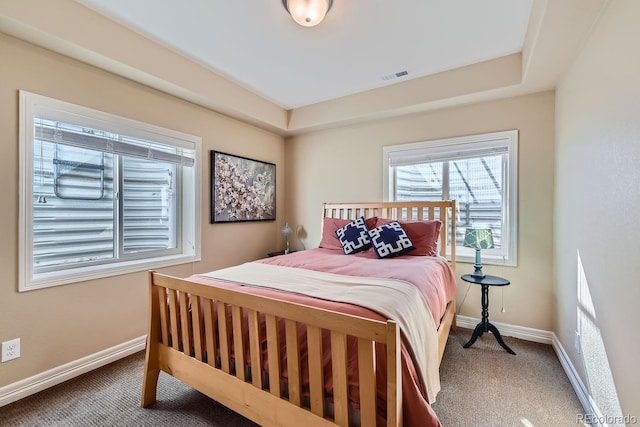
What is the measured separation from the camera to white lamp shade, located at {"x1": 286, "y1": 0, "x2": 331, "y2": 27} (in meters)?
1.69

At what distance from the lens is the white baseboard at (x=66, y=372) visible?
1.81 m

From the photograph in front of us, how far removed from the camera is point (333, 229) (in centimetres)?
312

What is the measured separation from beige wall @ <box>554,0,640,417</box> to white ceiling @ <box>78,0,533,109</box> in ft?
2.25

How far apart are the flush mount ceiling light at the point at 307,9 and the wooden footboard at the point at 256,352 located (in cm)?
168

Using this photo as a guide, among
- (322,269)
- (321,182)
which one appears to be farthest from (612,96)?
(321,182)

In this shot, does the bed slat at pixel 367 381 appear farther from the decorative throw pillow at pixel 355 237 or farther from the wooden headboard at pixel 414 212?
the wooden headboard at pixel 414 212

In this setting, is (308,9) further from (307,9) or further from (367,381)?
(367,381)

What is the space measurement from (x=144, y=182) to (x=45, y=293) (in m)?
1.13

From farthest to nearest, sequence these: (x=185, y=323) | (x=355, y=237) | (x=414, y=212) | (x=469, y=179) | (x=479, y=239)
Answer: (x=414, y=212) → (x=469, y=179) → (x=355, y=237) → (x=479, y=239) → (x=185, y=323)

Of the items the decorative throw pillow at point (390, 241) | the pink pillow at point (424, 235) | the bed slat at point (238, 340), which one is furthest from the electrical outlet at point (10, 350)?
the pink pillow at point (424, 235)

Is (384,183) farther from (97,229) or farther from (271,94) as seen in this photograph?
(97,229)

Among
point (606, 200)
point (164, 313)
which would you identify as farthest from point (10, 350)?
point (606, 200)

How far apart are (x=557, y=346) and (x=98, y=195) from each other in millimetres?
4045

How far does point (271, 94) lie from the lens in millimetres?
3314
